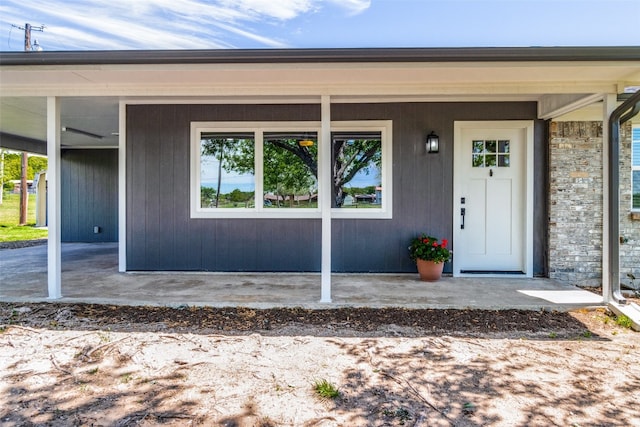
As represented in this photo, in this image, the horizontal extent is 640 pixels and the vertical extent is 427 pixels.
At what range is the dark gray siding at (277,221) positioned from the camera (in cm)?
553

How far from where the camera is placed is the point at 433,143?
5.41 meters

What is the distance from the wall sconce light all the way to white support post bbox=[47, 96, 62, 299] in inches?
179

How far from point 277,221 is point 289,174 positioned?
28.5 inches

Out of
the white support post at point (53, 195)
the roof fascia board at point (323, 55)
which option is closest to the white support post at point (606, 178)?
the roof fascia board at point (323, 55)

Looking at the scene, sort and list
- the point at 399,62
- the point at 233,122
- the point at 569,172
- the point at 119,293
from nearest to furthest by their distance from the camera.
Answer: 1. the point at 399,62
2. the point at 119,293
3. the point at 569,172
4. the point at 233,122

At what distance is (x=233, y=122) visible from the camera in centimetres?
571

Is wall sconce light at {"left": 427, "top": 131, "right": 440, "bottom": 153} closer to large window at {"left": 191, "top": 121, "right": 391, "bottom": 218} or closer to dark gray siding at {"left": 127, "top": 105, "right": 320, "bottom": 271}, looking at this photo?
large window at {"left": 191, "top": 121, "right": 391, "bottom": 218}

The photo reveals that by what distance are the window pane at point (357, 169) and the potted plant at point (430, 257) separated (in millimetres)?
870

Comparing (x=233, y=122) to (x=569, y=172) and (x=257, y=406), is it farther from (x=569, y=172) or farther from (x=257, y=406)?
(x=569, y=172)

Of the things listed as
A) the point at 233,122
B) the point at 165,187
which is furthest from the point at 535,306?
the point at 165,187

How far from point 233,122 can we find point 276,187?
1.14 m

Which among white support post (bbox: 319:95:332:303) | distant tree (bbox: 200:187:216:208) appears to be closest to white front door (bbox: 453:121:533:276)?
white support post (bbox: 319:95:332:303)

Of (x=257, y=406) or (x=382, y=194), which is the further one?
(x=382, y=194)

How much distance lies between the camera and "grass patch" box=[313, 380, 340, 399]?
229 centimetres
